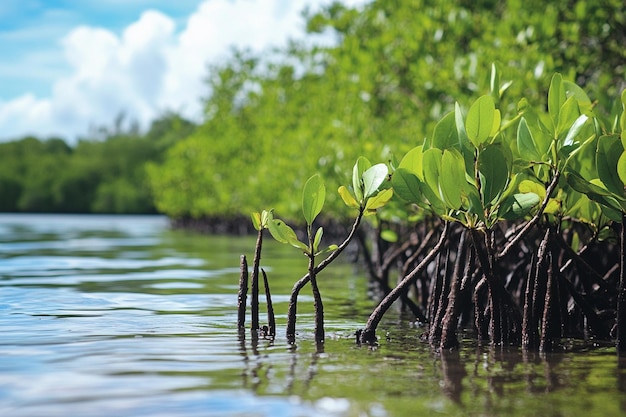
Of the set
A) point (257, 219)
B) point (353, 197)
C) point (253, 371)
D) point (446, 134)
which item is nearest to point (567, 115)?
point (446, 134)

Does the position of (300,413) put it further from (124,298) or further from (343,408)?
(124,298)

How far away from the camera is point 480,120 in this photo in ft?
11.6

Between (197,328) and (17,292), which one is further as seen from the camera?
(17,292)

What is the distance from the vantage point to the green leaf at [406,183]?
145 inches

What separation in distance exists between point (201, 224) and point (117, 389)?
3161cm

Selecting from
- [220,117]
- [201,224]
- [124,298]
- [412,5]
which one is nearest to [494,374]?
[124,298]

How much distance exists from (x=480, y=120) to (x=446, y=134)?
0.33m

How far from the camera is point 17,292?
260 inches

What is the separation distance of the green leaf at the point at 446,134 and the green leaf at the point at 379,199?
30 centimetres

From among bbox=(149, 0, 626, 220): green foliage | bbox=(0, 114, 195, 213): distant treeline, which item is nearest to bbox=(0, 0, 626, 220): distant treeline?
bbox=(149, 0, 626, 220): green foliage

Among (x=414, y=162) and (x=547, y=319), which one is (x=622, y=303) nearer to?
(x=547, y=319)

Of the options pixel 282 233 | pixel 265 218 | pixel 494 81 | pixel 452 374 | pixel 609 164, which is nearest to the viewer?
pixel 452 374

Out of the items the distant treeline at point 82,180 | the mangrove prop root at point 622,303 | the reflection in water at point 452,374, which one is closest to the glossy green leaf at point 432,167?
the reflection in water at point 452,374

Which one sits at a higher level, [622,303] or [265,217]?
[265,217]
